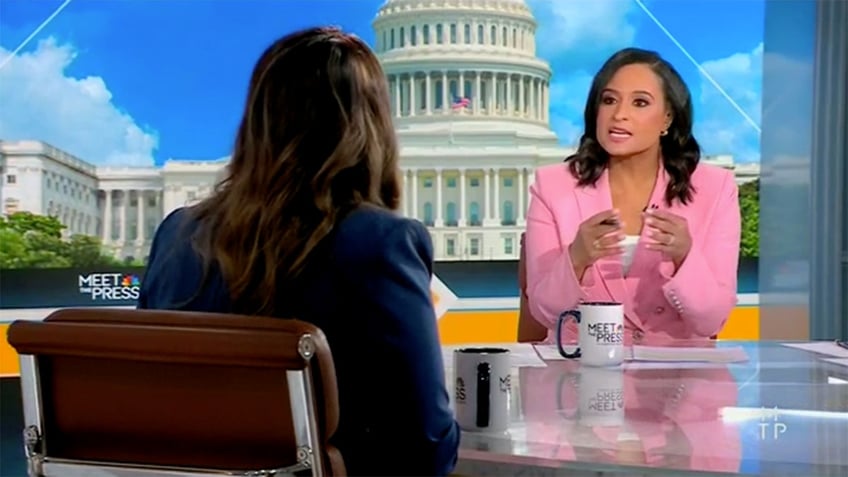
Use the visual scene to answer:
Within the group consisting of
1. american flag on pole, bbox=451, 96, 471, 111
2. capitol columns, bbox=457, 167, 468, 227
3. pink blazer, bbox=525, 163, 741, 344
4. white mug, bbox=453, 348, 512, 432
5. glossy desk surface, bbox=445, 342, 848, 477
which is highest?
american flag on pole, bbox=451, 96, 471, 111

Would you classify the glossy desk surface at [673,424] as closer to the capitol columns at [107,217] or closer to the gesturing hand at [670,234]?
the gesturing hand at [670,234]

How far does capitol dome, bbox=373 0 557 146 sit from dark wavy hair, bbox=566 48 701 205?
47.9 inches

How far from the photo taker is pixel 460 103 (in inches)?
148

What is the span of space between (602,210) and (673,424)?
106cm

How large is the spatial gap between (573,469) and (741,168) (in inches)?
112

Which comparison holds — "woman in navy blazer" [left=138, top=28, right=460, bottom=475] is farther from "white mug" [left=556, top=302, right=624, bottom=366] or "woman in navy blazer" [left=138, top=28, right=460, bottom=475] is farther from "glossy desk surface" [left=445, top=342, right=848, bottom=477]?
"white mug" [left=556, top=302, right=624, bottom=366]

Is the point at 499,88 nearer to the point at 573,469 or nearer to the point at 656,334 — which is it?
the point at 656,334

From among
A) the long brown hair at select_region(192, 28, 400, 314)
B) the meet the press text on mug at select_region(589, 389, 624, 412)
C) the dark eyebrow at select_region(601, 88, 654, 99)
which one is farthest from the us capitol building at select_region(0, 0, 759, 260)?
the long brown hair at select_region(192, 28, 400, 314)

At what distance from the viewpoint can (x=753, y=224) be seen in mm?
3801

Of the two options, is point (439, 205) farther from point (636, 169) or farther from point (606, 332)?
point (606, 332)

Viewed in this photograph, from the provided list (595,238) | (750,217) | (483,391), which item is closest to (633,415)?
(483,391)

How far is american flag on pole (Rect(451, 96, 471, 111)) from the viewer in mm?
3748

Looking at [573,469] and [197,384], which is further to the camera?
[573,469]

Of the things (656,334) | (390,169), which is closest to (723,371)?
(656,334)
